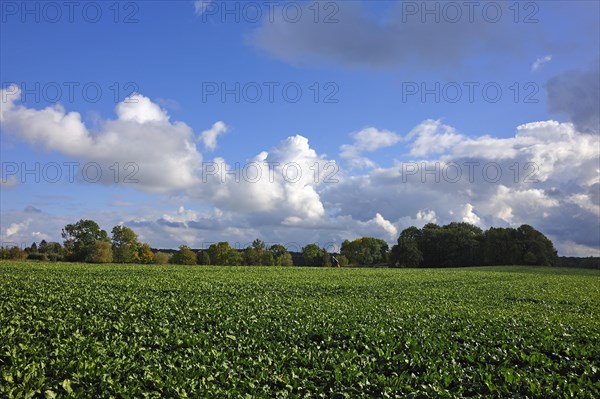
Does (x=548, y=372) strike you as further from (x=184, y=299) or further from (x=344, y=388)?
(x=184, y=299)

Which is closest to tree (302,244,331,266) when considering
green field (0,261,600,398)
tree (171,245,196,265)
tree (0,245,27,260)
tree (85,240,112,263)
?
tree (171,245,196,265)

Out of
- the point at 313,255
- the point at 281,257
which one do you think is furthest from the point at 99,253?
the point at 313,255

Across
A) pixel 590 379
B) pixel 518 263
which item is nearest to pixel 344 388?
pixel 590 379

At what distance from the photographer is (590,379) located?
1155 centimetres

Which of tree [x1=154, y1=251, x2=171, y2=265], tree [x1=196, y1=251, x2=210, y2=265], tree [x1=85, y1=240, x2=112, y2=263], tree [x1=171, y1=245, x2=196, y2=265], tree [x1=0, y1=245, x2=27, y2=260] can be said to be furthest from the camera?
tree [x1=196, y1=251, x2=210, y2=265]

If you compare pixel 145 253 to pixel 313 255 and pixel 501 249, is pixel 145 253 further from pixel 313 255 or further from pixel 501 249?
pixel 501 249

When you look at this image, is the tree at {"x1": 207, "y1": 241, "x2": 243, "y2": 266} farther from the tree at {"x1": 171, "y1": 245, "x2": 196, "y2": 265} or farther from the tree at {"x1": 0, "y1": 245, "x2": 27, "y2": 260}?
the tree at {"x1": 0, "y1": 245, "x2": 27, "y2": 260}

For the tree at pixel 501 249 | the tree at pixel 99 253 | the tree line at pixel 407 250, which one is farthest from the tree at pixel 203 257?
the tree at pixel 501 249

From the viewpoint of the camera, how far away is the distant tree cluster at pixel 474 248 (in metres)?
112

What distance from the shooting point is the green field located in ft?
33.4

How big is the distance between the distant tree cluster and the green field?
318 feet

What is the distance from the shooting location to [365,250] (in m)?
146

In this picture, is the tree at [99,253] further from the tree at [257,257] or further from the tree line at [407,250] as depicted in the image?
the tree at [257,257]

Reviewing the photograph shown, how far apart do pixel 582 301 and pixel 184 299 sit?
25776 mm
